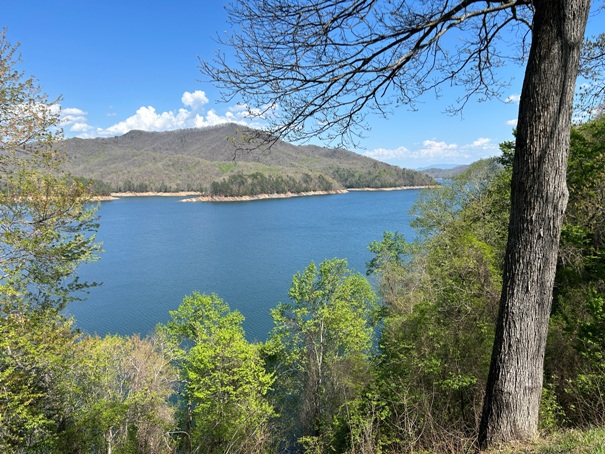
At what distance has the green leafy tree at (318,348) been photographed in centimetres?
1236

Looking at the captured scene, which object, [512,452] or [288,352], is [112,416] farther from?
[512,452]

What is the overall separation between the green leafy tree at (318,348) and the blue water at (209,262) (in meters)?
4.04

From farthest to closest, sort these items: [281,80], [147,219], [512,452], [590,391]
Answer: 1. [147,219]
2. [590,391]
3. [281,80]
4. [512,452]

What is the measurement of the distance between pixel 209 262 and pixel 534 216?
1286 inches

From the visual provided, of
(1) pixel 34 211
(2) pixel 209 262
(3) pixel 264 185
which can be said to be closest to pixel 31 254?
(1) pixel 34 211

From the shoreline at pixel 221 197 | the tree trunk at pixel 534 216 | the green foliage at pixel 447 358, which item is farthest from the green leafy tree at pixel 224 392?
the shoreline at pixel 221 197

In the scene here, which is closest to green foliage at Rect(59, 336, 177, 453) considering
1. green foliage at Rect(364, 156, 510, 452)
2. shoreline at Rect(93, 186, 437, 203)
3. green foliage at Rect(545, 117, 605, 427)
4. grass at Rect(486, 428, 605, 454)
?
green foliage at Rect(364, 156, 510, 452)

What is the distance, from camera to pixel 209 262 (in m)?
33.1

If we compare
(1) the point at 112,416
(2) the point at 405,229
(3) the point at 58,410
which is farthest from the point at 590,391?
(2) the point at 405,229

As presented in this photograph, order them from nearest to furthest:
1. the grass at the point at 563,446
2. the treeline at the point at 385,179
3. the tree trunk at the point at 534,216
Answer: the tree trunk at the point at 534,216, the grass at the point at 563,446, the treeline at the point at 385,179

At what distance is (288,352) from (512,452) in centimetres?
1270

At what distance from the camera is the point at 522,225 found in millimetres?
2270

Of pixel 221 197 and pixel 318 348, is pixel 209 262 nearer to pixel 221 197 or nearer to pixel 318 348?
pixel 318 348

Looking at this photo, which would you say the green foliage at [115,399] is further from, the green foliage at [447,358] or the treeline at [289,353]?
the green foliage at [447,358]
